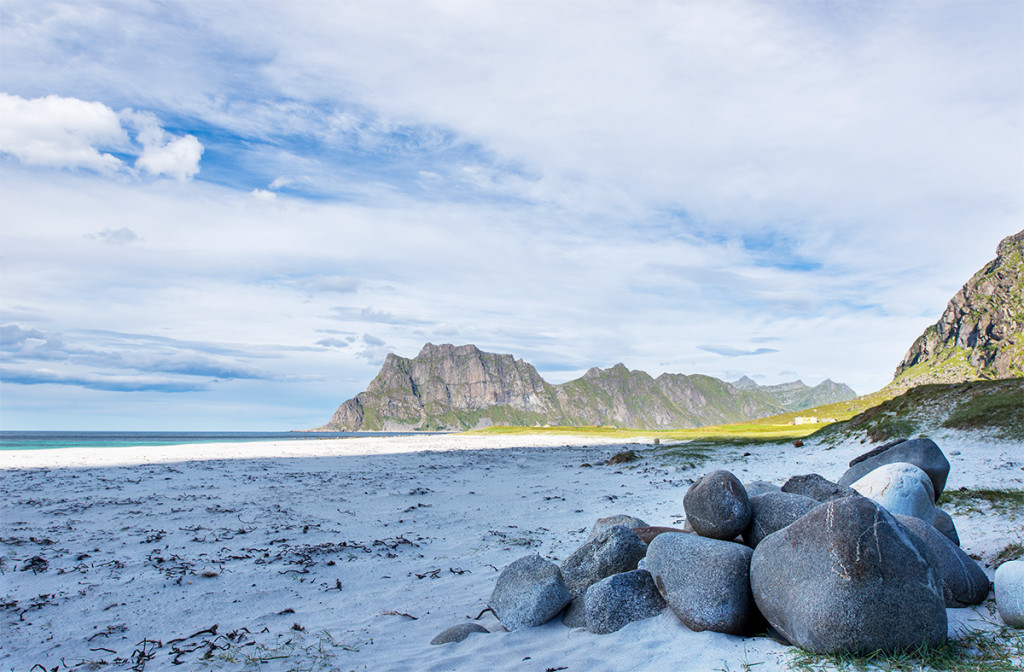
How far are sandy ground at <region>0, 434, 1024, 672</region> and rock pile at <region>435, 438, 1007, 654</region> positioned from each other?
0.85ft

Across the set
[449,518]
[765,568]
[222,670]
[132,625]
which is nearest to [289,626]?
[222,670]

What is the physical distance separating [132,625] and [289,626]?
2154mm

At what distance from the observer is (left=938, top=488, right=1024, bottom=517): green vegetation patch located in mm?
9555

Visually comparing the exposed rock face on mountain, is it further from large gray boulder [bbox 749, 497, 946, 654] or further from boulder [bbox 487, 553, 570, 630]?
boulder [bbox 487, 553, 570, 630]

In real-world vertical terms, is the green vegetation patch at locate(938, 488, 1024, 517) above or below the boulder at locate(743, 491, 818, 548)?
below

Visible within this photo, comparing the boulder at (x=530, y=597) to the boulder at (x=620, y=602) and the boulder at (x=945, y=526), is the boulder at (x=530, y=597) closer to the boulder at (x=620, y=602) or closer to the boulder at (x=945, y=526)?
the boulder at (x=620, y=602)

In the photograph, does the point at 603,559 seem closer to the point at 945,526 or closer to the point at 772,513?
the point at 772,513

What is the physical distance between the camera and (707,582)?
598 centimetres

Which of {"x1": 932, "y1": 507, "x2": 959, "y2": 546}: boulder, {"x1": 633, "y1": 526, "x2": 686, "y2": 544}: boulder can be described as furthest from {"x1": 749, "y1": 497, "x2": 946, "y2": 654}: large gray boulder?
{"x1": 932, "y1": 507, "x2": 959, "y2": 546}: boulder

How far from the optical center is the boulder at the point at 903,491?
26.0 ft

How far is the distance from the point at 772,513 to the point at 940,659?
2473 mm

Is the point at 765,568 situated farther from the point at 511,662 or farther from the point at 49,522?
the point at 49,522

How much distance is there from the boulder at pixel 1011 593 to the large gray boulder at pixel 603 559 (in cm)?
390

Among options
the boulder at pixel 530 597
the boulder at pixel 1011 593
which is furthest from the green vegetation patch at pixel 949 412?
the boulder at pixel 530 597
